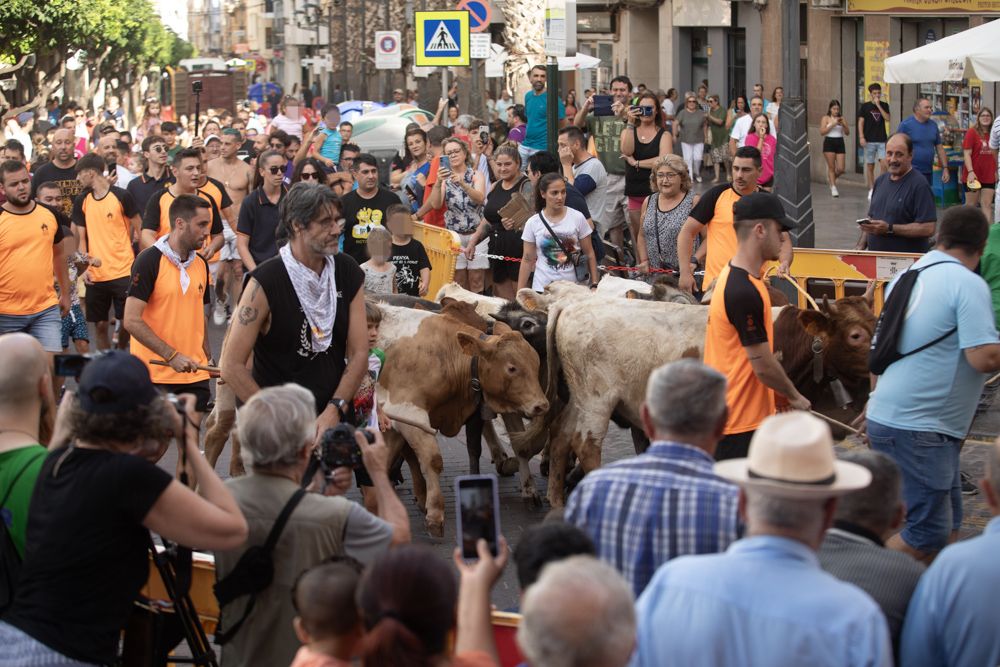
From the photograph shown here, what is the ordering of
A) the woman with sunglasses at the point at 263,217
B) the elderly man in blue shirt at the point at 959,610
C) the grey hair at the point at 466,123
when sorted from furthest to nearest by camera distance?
1. the grey hair at the point at 466,123
2. the woman with sunglasses at the point at 263,217
3. the elderly man in blue shirt at the point at 959,610

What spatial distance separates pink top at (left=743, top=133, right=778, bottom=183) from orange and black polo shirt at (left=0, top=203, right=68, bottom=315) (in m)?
10.3

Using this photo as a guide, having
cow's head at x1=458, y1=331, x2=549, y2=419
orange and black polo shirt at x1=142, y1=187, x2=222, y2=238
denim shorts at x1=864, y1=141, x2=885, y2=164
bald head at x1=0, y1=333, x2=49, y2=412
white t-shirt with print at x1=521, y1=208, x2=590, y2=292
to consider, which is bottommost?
cow's head at x1=458, y1=331, x2=549, y2=419

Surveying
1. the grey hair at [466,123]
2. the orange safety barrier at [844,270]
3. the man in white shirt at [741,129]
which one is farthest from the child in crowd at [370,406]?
the man in white shirt at [741,129]

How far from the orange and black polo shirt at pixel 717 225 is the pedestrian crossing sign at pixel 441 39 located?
10.7m

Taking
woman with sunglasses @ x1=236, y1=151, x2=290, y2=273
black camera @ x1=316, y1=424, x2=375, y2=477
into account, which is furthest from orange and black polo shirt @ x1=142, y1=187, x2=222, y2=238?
black camera @ x1=316, y1=424, x2=375, y2=477

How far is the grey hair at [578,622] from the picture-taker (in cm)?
316

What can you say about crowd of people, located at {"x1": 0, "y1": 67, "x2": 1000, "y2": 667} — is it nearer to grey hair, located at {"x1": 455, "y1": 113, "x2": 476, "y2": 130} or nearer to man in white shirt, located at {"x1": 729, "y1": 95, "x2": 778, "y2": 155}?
grey hair, located at {"x1": 455, "y1": 113, "x2": 476, "y2": 130}

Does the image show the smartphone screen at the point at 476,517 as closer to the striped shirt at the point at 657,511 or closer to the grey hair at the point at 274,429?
the striped shirt at the point at 657,511

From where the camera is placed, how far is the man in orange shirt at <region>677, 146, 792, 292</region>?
9758mm

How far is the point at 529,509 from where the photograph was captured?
30.0 feet

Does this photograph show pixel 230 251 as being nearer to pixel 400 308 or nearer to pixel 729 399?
pixel 400 308

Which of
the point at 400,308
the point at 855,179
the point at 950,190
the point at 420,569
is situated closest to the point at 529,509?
the point at 400,308

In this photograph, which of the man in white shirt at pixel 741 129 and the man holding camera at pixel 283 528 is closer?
the man holding camera at pixel 283 528

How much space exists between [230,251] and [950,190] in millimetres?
13178
